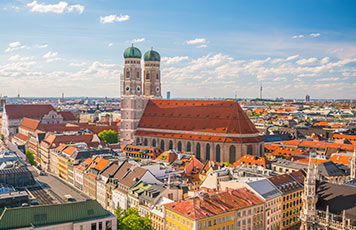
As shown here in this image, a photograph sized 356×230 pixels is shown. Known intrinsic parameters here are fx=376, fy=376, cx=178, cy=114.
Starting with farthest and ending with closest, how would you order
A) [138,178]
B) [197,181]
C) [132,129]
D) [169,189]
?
[132,129]
[197,181]
[138,178]
[169,189]

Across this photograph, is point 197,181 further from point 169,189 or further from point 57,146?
point 57,146

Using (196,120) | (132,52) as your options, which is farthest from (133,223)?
(132,52)

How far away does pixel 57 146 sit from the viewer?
126 meters

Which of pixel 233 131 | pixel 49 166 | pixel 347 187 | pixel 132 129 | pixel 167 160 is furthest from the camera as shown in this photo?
pixel 132 129

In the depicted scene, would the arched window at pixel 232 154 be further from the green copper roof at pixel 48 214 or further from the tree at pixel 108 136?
the green copper roof at pixel 48 214

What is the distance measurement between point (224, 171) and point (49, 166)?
71.0m

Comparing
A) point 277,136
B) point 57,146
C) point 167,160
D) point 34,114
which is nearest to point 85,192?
point 167,160

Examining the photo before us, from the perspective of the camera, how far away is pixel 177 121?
133 meters

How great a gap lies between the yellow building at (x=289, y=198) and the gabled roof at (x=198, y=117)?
41199 mm

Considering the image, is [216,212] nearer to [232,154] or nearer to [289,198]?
[289,198]

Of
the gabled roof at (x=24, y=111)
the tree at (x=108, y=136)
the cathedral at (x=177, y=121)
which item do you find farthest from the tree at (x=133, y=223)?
the gabled roof at (x=24, y=111)

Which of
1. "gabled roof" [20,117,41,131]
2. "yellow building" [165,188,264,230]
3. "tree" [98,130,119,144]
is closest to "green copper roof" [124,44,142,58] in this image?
"tree" [98,130,119,144]

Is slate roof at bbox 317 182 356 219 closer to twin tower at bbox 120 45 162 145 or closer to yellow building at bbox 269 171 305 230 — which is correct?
yellow building at bbox 269 171 305 230

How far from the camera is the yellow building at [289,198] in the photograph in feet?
241
